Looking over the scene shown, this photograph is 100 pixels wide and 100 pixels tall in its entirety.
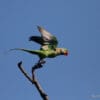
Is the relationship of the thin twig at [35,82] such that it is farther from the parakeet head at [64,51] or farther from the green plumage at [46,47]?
the parakeet head at [64,51]

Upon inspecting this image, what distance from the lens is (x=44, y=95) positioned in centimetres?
343

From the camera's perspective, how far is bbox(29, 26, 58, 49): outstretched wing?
4.83 m

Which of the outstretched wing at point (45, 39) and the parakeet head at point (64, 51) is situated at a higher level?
the outstretched wing at point (45, 39)

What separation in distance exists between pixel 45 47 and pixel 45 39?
13.4 inches

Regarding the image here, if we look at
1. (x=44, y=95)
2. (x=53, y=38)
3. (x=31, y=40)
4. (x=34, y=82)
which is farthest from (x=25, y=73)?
(x=53, y=38)

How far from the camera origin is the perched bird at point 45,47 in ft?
14.0

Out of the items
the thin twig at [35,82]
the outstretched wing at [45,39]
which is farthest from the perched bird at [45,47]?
the thin twig at [35,82]

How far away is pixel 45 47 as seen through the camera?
475 centimetres

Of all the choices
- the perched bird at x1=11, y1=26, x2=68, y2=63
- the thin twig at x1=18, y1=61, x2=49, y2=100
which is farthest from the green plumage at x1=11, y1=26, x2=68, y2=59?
the thin twig at x1=18, y1=61, x2=49, y2=100

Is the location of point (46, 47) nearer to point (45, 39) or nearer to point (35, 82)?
point (45, 39)

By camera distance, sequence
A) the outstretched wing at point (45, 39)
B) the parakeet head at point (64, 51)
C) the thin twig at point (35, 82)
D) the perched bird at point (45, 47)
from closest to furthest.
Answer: the thin twig at point (35, 82) → the perched bird at point (45, 47) → the outstretched wing at point (45, 39) → the parakeet head at point (64, 51)

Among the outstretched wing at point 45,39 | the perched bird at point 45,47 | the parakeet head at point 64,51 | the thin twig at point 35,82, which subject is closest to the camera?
the thin twig at point 35,82

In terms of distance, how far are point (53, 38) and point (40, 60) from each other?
6.23ft

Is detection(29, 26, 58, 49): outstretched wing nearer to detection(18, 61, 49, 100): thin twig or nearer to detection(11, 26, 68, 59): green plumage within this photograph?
detection(11, 26, 68, 59): green plumage
